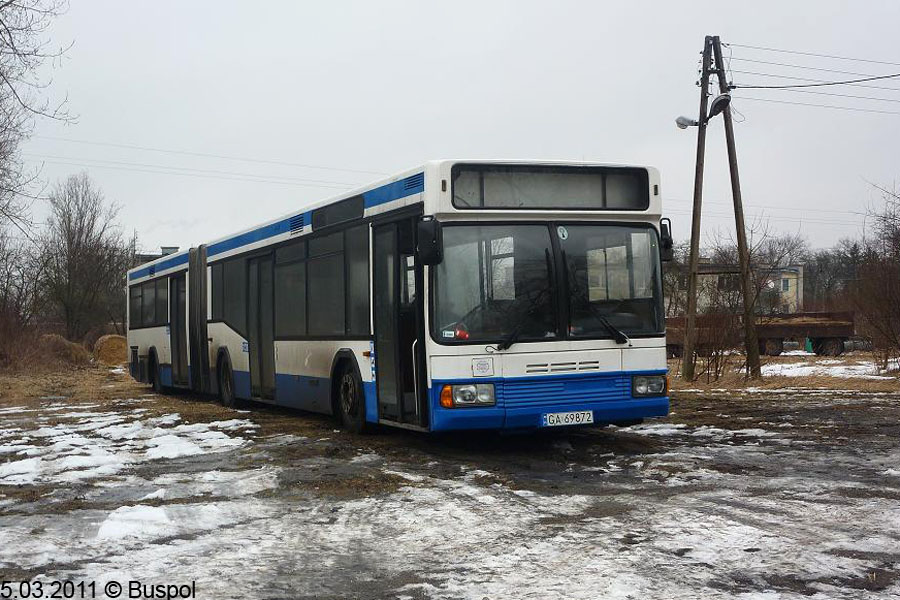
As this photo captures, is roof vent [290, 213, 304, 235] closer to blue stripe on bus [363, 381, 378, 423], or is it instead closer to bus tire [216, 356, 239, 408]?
blue stripe on bus [363, 381, 378, 423]

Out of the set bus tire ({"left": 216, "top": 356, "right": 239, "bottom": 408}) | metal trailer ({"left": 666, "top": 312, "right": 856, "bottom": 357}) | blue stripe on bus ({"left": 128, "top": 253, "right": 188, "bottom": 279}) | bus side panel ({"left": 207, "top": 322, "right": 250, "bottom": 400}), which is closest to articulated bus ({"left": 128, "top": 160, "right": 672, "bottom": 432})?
bus side panel ({"left": 207, "top": 322, "right": 250, "bottom": 400})

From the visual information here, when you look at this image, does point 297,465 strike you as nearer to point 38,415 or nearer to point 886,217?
point 38,415

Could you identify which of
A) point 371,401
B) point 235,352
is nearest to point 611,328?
point 371,401

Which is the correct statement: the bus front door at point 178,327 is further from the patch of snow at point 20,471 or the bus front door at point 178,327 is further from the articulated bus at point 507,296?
the patch of snow at point 20,471

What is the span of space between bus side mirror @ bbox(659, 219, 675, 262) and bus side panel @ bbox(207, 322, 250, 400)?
7.97 metres

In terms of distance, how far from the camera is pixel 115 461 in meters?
10.0

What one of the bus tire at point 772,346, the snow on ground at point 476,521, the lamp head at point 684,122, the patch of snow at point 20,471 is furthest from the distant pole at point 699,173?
the bus tire at point 772,346

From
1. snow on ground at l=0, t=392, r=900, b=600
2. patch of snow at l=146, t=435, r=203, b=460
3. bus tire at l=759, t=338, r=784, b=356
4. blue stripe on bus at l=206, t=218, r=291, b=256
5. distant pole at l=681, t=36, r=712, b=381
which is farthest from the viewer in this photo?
bus tire at l=759, t=338, r=784, b=356

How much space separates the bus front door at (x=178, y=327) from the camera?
19.7 metres

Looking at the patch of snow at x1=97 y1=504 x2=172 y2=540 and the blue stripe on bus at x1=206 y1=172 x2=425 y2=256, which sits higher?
the blue stripe on bus at x1=206 y1=172 x2=425 y2=256

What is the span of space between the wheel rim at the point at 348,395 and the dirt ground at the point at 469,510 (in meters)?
0.35

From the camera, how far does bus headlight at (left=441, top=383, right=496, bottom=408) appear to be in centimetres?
930

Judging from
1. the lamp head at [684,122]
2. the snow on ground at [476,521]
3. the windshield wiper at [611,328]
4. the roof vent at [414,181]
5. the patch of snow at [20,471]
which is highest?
the lamp head at [684,122]

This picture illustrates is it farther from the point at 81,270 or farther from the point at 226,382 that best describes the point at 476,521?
the point at 81,270
